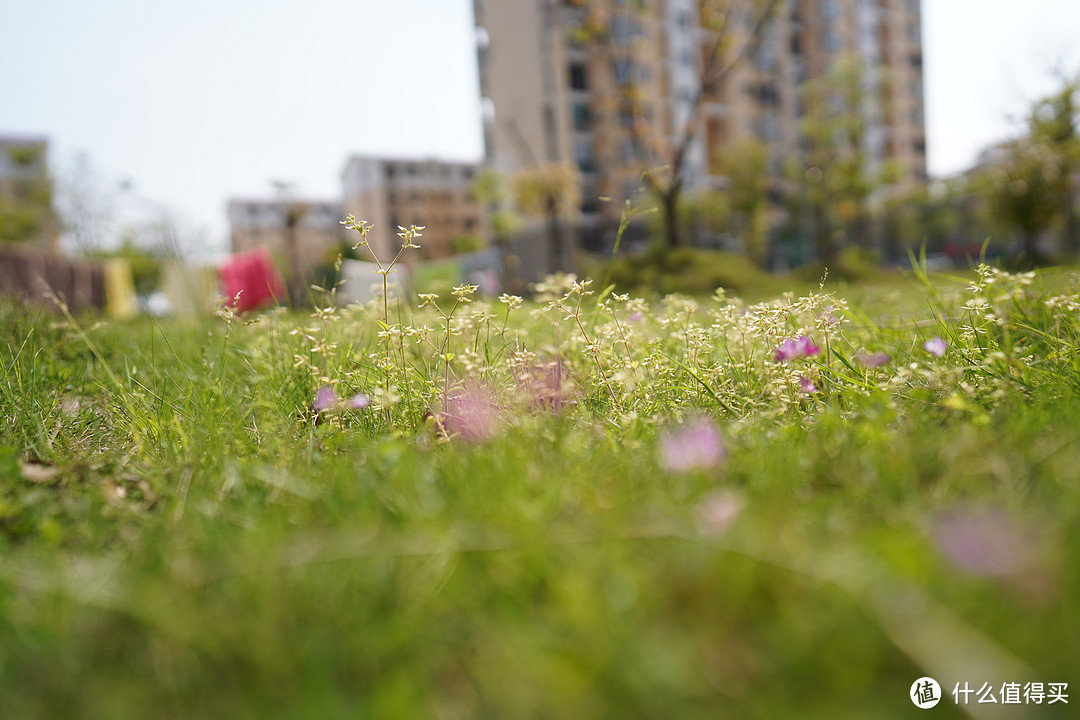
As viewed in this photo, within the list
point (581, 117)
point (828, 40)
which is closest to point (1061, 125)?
point (581, 117)

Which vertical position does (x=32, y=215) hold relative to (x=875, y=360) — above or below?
above

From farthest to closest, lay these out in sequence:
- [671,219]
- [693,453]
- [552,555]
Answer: [671,219], [693,453], [552,555]

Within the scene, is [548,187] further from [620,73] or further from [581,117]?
[581,117]

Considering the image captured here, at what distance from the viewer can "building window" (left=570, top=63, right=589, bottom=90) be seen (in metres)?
32.0

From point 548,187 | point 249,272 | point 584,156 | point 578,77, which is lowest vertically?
point 249,272

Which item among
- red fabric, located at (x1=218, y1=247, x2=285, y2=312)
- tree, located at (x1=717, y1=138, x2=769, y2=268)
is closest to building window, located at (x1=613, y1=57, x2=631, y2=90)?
red fabric, located at (x1=218, y1=247, x2=285, y2=312)

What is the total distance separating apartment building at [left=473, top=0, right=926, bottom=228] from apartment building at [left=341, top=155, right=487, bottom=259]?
59.8ft

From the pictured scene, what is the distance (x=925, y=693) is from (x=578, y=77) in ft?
114

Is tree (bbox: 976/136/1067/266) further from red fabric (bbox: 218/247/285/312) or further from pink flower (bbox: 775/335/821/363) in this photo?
pink flower (bbox: 775/335/821/363)

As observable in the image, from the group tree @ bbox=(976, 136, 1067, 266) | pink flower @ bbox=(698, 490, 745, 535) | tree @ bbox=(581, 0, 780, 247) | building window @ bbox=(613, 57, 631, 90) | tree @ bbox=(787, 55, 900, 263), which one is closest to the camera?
pink flower @ bbox=(698, 490, 745, 535)

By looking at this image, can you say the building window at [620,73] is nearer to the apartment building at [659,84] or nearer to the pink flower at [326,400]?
the pink flower at [326,400]

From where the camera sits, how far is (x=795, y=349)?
1622 millimetres

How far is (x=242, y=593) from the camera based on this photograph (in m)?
0.76

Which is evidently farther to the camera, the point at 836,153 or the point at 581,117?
the point at 581,117
